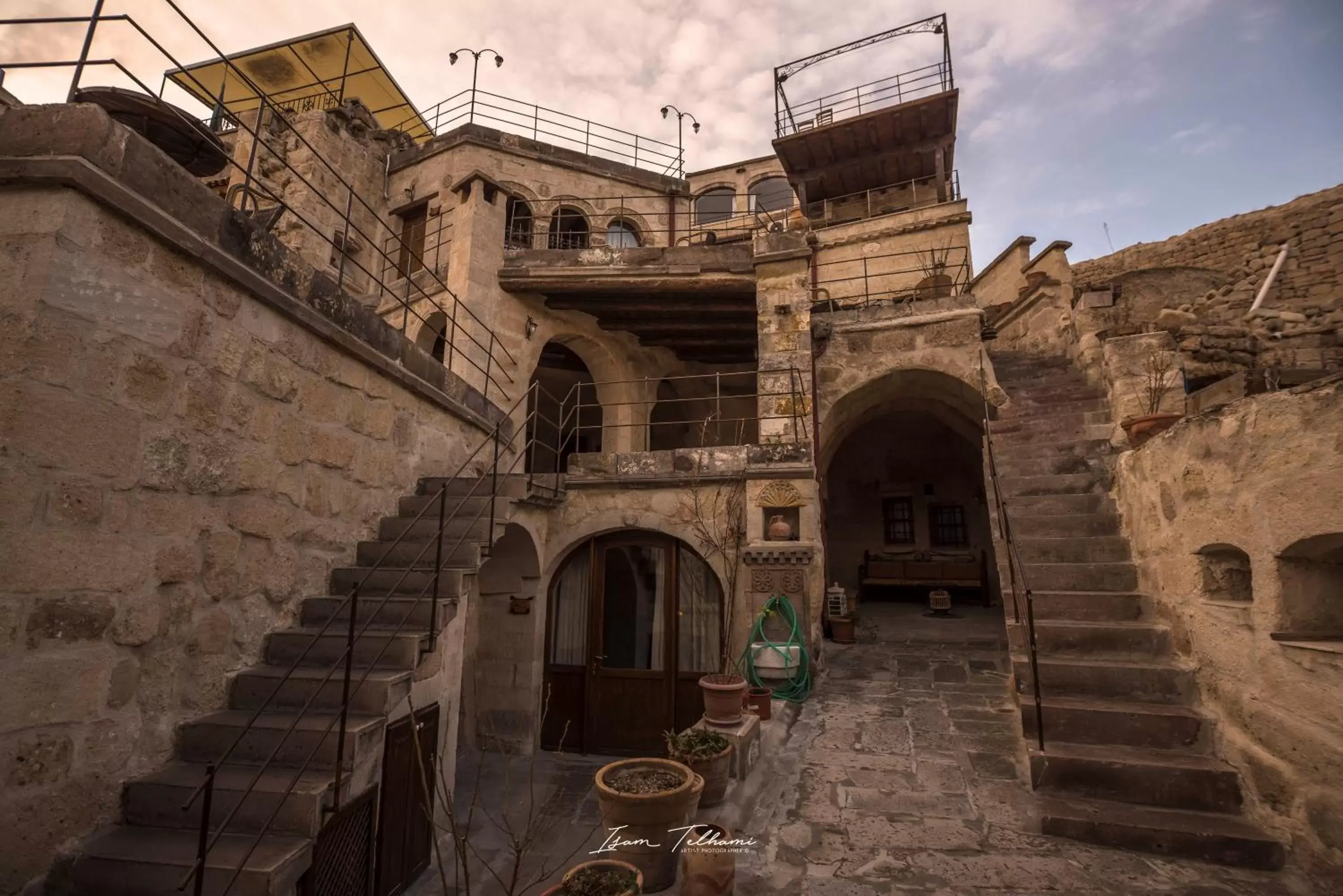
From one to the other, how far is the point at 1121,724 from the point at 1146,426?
8.19ft

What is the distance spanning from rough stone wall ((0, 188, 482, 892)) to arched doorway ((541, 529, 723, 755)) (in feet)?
14.3

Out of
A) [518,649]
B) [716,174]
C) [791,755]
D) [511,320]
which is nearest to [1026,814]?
[791,755]

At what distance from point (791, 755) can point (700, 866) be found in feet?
6.27

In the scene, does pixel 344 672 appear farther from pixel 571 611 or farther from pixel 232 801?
pixel 571 611

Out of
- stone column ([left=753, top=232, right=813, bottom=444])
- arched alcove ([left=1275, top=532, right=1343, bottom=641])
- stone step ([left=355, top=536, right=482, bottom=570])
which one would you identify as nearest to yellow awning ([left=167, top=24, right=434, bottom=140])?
stone column ([left=753, top=232, right=813, bottom=444])

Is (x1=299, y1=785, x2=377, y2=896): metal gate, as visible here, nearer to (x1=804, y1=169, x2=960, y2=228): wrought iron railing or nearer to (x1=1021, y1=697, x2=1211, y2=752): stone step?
(x1=1021, y1=697, x2=1211, y2=752): stone step

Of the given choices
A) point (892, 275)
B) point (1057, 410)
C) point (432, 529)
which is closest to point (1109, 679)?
point (1057, 410)

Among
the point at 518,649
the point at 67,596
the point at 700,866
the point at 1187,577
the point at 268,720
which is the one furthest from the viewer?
the point at 518,649

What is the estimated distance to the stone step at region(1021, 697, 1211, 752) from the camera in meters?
3.63

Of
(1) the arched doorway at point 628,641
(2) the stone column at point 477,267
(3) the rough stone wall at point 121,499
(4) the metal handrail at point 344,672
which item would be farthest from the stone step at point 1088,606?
(2) the stone column at point 477,267

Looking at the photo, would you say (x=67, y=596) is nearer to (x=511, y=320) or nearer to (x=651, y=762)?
(x=651, y=762)

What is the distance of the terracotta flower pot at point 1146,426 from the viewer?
473 cm

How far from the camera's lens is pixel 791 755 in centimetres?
450

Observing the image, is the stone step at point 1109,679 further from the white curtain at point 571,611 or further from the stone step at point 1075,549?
the white curtain at point 571,611
